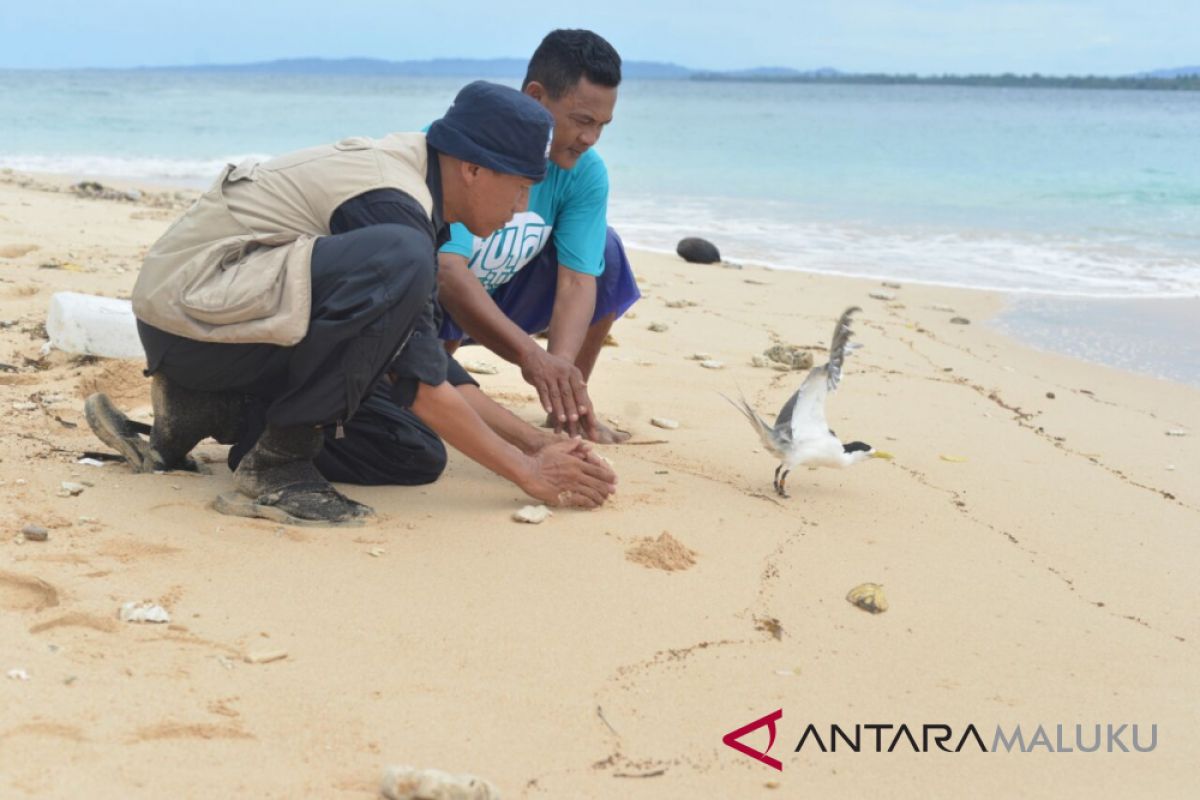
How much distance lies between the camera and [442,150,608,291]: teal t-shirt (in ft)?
11.1

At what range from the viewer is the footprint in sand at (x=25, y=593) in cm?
197

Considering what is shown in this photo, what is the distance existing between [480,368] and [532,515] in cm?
170

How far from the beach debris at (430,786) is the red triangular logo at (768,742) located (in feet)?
1.49

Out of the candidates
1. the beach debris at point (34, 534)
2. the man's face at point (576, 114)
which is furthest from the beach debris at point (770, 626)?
the man's face at point (576, 114)

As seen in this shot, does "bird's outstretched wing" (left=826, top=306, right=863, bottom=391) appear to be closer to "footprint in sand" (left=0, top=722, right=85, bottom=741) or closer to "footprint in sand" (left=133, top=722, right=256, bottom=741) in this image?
"footprint in sand" (left=133, top=722, right=256, bottom=741)

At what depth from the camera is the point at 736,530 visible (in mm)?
2754

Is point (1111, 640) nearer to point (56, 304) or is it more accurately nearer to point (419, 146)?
point (419, 146)

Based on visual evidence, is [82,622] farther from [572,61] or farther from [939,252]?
[939,252]

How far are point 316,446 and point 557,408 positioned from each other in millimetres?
738

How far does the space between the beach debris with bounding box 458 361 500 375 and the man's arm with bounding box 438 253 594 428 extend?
1.10m

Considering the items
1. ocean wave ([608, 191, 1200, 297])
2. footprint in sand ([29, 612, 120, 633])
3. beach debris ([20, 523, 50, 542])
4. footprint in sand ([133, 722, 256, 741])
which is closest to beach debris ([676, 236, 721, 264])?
ocean wave ([608, 191, 1200, 297])

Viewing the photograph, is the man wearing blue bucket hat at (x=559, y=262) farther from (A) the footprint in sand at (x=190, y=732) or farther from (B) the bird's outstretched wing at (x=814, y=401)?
(A) the footprint in sand at (x=190, y=732)

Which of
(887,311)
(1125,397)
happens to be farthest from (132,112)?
(1125,397)

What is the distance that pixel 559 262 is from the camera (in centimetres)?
351
